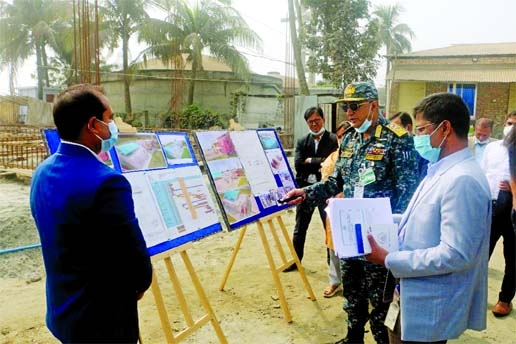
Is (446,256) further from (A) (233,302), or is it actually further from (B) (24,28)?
(B) (24,28)

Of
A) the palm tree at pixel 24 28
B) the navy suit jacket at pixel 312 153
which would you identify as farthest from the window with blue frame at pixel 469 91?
the palm tree at pixel 24 28

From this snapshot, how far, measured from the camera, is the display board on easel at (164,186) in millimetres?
2488

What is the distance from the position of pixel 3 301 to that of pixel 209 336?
1922 millimetres

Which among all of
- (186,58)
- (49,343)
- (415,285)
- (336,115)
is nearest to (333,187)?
(415,285)

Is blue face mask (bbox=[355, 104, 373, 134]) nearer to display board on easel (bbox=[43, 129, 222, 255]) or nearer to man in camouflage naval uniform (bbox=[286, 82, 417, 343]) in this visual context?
man in camouflage naval uniform (bbox=[286, 82, 417, 343])

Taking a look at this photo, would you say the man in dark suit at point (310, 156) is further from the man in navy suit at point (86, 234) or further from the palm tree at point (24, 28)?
the palm tree at point (24, 28)

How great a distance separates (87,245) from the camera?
4.82 ft

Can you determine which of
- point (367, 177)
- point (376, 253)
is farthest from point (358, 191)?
point (376, 253)

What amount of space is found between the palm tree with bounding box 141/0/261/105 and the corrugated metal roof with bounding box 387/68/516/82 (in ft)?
22.7

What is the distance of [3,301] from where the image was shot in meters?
3.73

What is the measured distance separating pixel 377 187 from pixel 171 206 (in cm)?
130

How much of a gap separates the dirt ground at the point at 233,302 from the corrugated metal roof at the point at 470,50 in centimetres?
1573

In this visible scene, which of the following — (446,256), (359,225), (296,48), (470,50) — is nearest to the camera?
(446,256)

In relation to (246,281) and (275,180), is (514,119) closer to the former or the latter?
(275,180)
